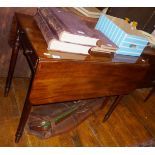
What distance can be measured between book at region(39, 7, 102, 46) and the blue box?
8.7 inches

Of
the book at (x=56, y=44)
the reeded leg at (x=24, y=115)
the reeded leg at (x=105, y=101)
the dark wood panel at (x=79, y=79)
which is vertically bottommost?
the reeded leg at (x=105, y=101)

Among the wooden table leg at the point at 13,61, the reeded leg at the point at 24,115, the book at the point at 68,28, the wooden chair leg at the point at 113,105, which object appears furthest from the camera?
the wooden chair leg at the point at 113,105

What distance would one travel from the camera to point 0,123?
6.53 ft

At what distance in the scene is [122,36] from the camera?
1657mm

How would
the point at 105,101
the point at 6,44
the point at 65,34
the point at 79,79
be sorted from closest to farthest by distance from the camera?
the point at 65,34 < the point at 79,79 < the point at 6,44 < the point at 105,101

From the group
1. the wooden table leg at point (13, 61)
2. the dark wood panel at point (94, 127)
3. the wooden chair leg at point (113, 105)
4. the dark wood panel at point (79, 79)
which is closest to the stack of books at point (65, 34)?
the dark wood panel at point (79, 79)

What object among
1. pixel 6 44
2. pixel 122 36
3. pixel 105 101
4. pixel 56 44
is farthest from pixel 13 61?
pixel 105 101

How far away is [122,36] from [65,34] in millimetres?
504

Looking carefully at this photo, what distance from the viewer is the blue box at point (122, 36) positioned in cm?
167

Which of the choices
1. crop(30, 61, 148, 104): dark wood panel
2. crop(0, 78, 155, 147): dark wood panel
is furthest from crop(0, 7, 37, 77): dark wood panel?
crop(30, 61, 148, 104): dark wood panel

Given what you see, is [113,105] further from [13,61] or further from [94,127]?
[13,61]

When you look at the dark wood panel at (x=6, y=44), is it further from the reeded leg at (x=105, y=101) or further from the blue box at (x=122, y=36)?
the reeded leg at (x=105, y=101)

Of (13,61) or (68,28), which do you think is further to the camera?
(13,61)
